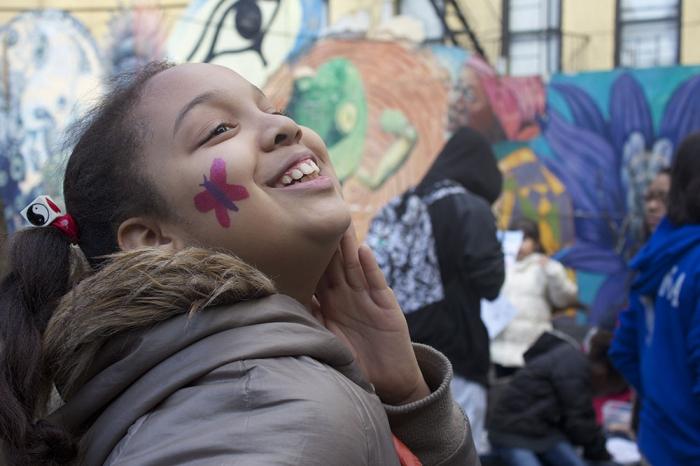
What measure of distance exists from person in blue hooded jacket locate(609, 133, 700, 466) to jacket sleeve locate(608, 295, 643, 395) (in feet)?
0.57

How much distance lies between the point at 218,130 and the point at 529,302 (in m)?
5.59

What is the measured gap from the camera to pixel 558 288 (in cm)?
665

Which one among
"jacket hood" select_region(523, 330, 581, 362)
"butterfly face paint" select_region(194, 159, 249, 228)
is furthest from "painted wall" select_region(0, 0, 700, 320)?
"butterfly face paint" select_region(194, 159, 249, 228)

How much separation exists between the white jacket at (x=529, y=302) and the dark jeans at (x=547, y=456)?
38.5 inches

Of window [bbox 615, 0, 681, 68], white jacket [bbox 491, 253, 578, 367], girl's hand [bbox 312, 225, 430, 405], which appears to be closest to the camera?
girl's hand [bbox 312, 225, 430, 405]

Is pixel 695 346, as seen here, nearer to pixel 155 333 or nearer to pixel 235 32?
pixel 155 333

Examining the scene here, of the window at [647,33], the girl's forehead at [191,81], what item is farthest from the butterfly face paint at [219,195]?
the window at [647,33]

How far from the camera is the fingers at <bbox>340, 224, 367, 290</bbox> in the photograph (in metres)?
1.54

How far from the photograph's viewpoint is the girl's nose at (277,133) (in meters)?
1.34

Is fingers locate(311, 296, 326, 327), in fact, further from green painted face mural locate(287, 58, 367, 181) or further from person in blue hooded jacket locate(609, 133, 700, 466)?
green painted face mural locate(287, 58, 367, 181)

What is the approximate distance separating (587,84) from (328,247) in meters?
9.88

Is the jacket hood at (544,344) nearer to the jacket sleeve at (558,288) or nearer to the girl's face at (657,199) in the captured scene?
the girl's face at (657,199)

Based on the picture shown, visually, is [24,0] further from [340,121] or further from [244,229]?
[244,229]

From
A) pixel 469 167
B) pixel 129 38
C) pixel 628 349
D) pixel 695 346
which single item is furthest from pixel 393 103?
pixel 695 346
